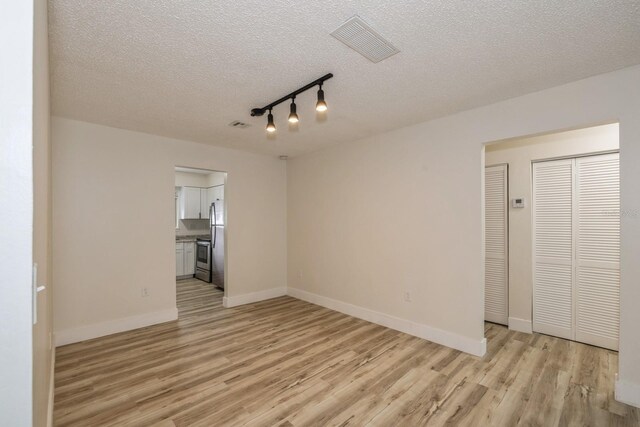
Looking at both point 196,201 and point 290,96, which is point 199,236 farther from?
point 290,96

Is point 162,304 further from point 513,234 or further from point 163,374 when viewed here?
point 513,234

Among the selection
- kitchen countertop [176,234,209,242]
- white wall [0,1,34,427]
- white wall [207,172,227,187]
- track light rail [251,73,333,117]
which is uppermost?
track light rail [251,73,333,117]

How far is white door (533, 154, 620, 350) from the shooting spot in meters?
3.03

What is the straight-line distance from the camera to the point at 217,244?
572 cm

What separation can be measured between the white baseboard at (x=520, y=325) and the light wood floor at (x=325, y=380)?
18 cm

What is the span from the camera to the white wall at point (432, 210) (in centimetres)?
220

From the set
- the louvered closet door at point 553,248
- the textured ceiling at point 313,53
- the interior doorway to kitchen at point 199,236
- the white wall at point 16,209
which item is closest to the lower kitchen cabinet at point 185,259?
the interior doorway to kitchen at point 199,236

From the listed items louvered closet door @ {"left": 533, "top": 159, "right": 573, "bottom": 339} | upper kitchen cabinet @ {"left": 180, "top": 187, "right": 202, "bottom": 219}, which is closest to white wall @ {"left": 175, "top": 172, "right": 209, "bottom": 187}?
upper kitchen cabinet @ {"left": 180, "top": 187, "right": 202, "bottom": 219}

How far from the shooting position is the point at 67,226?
325 centimetres

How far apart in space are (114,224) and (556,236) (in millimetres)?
5308

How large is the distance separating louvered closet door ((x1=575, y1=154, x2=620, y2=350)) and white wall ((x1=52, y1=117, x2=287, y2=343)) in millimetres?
4529

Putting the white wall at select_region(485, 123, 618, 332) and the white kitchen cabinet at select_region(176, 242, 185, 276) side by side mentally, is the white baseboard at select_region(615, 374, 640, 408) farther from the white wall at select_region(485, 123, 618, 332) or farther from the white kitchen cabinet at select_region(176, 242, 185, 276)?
the white kitchen cabinet at select_region(176, 242, 185, 276)

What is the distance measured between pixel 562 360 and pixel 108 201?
5.26m

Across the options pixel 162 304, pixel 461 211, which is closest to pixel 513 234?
pixel 461 211
